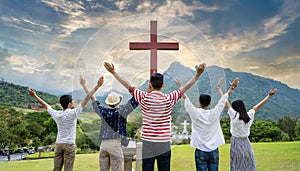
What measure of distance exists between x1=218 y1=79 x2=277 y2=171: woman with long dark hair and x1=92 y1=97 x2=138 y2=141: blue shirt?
1.61 metres

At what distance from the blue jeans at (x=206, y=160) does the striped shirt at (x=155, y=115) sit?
1.23 meters

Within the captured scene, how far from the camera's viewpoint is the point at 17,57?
13867 mm

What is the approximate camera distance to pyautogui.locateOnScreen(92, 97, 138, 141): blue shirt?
15.8 feet

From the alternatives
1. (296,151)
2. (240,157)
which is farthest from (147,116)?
(296,151)

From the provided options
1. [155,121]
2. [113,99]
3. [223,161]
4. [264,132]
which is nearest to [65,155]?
[113,99]

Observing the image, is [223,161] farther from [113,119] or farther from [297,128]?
[113,119]

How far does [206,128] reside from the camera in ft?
15.9

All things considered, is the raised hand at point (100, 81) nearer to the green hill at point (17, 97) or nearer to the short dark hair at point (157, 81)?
the short dark hair at point (157, 81)

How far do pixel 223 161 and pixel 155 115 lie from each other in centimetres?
995

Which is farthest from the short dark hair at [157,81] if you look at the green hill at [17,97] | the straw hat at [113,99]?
the green hill at [17,97]

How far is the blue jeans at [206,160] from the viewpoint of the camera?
15.8ft

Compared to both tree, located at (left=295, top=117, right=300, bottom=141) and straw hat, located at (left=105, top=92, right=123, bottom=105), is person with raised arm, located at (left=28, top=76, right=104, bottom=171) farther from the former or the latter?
tree, located at (left=295, top=117, right=300, bottom=141)

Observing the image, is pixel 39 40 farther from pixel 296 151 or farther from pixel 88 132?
pixel 296 151

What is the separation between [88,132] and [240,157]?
2.40m
